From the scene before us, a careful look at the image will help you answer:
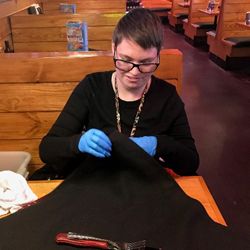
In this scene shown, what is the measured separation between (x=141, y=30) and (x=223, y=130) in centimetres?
231

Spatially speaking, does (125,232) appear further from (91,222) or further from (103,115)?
(103,115)

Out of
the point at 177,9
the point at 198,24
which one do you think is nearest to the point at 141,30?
the point at 198,24

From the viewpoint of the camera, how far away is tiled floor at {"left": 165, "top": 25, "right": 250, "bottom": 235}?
2.15 m

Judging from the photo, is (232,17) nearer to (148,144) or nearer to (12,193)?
(148,144)

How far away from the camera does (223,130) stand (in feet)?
10.1

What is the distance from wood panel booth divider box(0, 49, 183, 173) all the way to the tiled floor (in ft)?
2.75

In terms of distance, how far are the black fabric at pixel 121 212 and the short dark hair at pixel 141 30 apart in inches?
12.0

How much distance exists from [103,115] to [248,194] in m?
1.44

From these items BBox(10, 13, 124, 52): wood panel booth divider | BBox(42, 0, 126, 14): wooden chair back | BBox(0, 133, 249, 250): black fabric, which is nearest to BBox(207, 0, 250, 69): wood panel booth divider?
BBox(42, 0, 126, 14): wooden chair back

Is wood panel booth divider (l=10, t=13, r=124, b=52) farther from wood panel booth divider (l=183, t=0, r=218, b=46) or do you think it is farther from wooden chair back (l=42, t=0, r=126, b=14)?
wood panel booth divider (l=183, t=0, r=218, b=46)

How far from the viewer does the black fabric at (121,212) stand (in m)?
0.78

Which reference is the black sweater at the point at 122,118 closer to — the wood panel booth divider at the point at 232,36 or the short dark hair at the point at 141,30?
the short dark hair at the point at 141,30

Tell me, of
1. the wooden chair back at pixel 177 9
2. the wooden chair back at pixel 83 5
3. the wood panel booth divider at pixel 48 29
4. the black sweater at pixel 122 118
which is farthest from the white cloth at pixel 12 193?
the wooden chair back at pixel 177 9

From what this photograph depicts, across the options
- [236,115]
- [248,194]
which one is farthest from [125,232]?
[236,115]
